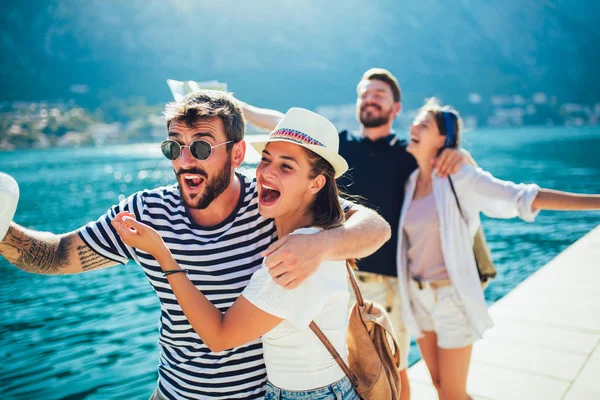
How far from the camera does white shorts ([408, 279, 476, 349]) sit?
3.64 m

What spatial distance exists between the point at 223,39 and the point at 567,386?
17102 centimetres

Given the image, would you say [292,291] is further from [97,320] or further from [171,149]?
[97,320]

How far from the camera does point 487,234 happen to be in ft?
63.5

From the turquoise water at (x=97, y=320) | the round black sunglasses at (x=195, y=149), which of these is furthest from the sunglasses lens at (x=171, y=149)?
the turquoise water at (x=97, y=320)

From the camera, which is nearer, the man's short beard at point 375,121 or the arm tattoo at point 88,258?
the arm tattoo at point 88,258

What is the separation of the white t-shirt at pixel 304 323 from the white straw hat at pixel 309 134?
0.33 metres

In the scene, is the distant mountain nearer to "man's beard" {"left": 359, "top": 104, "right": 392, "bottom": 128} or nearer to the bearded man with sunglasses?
"man's beard" {"left": 359, "top": 104, "right": 392, "bottom": 128}

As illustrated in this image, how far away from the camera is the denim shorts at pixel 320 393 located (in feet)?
6.45

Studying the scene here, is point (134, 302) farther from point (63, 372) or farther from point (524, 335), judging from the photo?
point (524, 335)

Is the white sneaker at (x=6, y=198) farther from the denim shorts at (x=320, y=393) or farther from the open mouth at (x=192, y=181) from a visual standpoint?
the denim shorts at (x=320, y=393)

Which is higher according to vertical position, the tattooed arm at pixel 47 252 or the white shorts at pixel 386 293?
the tattooed arm at pixel 47 252

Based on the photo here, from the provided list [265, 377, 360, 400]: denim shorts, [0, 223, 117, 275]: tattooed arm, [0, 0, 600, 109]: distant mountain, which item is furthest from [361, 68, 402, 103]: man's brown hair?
[0, 0, 600, 109]: distant mountain

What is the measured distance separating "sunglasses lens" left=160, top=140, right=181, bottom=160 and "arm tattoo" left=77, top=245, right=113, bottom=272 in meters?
0.52

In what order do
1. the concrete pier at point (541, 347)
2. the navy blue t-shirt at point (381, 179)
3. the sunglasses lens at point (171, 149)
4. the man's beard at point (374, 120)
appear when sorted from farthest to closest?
the man's beard at point (374, 120) < the concrete pier at point (541, 347) < the navy blue t-shirt at point (381, 179) < the sunglasses lens at point (171, 149)
